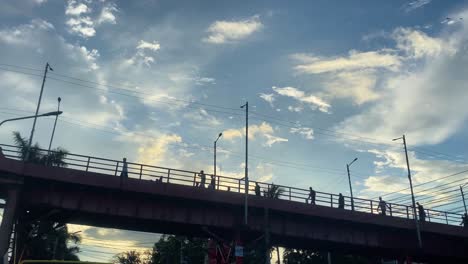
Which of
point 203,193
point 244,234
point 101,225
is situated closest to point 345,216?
point 244,234

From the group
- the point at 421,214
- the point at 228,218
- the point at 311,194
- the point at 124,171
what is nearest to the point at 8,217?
the point at 124,171

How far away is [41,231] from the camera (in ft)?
117

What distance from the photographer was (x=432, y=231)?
127 feet

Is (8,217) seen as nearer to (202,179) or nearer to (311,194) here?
(202,179)

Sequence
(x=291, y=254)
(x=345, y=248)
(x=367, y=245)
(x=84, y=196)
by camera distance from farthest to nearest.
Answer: (x=291, y=254) → (x=345, y=248) → (x=367, y=245) → (x=84, y=196)

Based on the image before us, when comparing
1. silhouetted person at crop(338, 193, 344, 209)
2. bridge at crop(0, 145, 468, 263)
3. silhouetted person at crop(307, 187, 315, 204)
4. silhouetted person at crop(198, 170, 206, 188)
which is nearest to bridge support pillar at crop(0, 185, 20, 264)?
bridge at crop(0, 145, 468, 263)

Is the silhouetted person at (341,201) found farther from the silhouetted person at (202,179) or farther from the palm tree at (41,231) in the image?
the palm tree at (41,231)

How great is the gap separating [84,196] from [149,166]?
17.4 feet

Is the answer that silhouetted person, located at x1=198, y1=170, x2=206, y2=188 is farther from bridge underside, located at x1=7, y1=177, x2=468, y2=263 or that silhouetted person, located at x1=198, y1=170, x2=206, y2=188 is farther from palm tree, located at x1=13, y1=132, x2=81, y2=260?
palm tree, located at x1=13, y1=132, x2=81, y2=260

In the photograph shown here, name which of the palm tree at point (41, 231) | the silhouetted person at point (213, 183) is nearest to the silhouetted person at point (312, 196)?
the silhouetted person at point (213, 183)

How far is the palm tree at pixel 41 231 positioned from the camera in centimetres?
3086

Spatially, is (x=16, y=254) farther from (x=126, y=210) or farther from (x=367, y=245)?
(x=367, y=245)

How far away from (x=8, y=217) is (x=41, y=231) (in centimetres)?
907

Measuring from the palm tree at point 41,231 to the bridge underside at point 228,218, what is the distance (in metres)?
1.32
